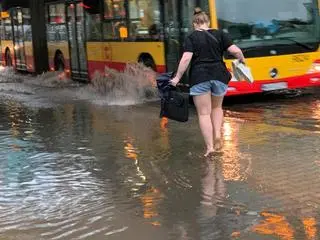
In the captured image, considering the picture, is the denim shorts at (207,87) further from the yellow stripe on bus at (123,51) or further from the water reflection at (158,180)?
the yellow stripe on bus at (123,51)

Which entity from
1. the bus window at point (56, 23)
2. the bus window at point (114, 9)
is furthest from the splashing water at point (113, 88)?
the bus window at point (56, 23)

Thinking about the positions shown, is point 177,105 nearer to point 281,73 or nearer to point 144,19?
point 281,73

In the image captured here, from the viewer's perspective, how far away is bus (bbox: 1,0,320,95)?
11.8m

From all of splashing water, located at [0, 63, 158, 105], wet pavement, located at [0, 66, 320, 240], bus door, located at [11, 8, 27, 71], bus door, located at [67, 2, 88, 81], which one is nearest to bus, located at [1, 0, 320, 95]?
bus door, located at [67, 2, 88, 81]

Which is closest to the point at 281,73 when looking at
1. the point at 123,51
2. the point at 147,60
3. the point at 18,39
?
the point at 147,60

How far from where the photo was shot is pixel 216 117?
7.76 metres

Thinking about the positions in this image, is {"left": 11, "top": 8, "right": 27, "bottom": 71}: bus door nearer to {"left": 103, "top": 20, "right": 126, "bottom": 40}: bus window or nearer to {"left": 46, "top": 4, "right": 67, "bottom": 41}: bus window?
{"left": 46, "top": 4, "right": 67, "bottom": 41}: bus window

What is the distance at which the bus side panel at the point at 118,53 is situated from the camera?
13161mm

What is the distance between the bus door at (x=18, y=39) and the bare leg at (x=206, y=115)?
52.7 feet

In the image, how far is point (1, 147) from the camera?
8.73 m

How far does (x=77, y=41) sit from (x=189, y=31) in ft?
20.7

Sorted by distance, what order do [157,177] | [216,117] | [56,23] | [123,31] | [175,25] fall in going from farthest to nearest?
1. [56,23]
2. [123,31]
3. [175,25]
4. [216,117]
5. [157,177]

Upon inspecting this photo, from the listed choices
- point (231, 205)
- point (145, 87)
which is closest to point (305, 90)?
point (145, 87)

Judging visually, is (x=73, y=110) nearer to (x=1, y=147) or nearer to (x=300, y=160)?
(x=1, y=147)
